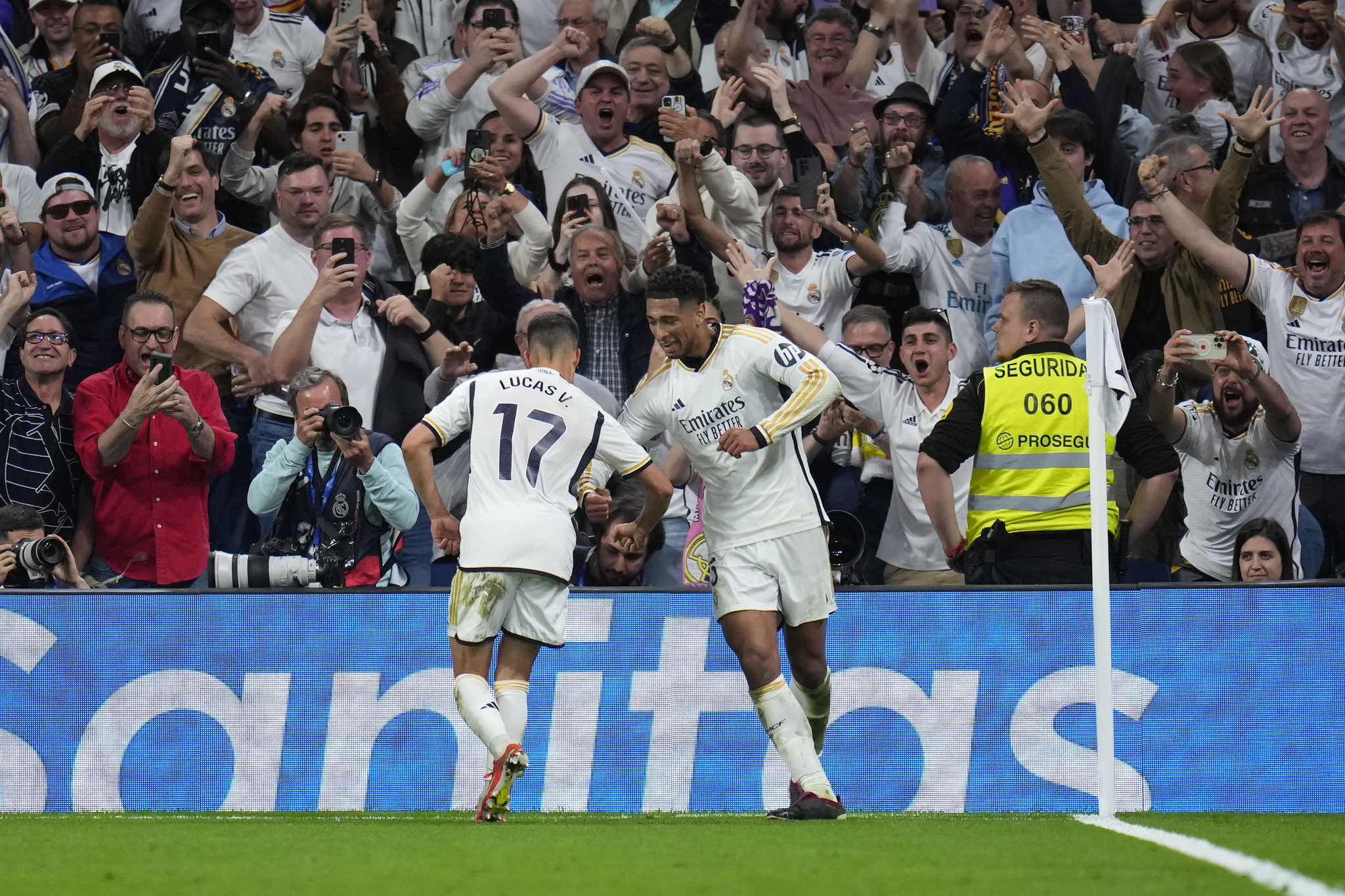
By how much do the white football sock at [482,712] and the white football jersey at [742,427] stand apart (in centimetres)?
116

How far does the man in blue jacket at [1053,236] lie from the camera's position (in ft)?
35.0

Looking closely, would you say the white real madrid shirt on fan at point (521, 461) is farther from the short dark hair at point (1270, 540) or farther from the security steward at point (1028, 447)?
the short dark hair at point (1270, 540)

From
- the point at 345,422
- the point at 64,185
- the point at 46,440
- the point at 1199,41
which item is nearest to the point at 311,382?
the point at 345,422

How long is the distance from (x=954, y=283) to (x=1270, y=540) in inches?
111

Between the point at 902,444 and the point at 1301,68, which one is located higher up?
the point at 1301,68

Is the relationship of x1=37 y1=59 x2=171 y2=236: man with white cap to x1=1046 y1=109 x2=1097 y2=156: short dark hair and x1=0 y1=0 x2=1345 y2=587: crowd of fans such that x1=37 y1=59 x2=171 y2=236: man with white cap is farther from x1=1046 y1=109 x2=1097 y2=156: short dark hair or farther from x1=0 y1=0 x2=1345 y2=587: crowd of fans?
x1=1046 y1=109 x2=1097 y2=156: short dark hair

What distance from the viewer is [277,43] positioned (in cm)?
1276

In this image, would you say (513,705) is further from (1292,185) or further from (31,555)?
(1292,185)

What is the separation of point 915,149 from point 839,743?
4950mm

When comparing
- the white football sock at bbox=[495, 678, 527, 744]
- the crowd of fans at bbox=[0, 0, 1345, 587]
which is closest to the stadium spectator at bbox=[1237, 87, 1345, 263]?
the crowd of fans at bbox=[0, 0, 1345, 587]

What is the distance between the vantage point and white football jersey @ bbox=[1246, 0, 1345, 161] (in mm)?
12102

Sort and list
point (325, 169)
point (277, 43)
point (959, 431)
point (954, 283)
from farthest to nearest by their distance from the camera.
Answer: point (277, 43)
point (325, 169)
point (954, 283)
point (959, 431)

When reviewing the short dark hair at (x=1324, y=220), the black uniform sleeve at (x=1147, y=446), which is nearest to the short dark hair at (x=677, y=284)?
the black uniform sleeve at (x=1147, y=446)

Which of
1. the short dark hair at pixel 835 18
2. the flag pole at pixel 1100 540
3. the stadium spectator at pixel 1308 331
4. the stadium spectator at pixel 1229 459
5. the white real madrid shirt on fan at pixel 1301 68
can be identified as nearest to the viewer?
the flag pole at pixel 1100 540
